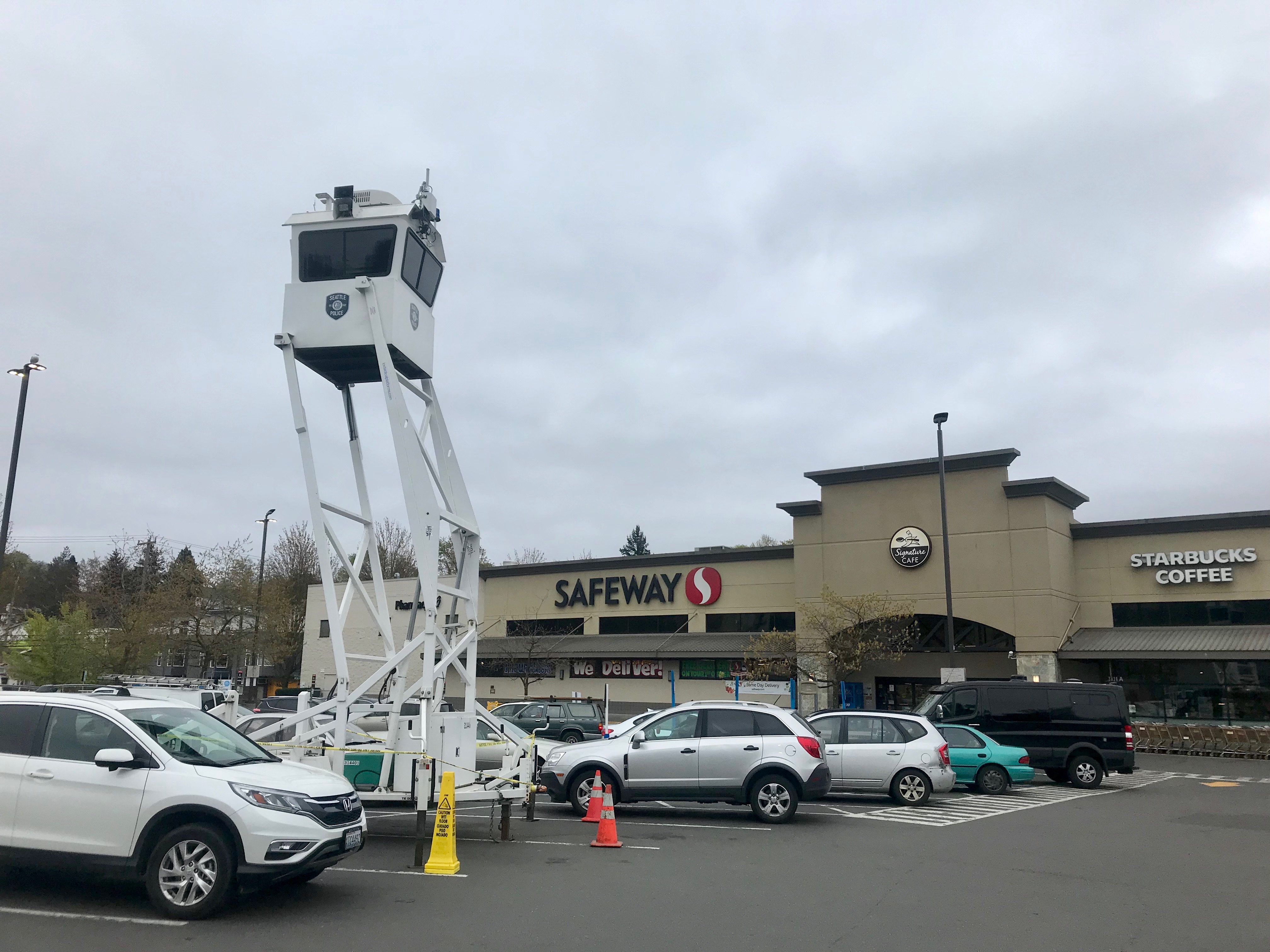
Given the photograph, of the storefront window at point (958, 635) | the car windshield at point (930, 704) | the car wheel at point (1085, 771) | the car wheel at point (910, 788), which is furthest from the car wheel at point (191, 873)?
the storefront window at point (958, 635)

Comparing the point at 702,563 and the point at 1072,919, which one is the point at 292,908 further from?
the point at 702,563

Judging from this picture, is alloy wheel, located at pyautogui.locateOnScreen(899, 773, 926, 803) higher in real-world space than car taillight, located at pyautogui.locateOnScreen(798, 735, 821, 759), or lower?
lower

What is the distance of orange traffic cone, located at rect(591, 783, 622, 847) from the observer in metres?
11.2

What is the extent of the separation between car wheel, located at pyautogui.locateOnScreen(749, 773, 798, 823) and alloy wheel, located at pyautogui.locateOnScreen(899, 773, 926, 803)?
10.4 ft

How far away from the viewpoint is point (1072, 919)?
8.03 meters

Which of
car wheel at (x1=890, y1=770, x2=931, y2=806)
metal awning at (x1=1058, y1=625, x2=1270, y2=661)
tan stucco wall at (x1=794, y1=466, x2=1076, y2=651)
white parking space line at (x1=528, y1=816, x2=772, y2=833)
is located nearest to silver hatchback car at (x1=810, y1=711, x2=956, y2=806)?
car wheel at (x1=890, y1=770, x2=931, y2=806)

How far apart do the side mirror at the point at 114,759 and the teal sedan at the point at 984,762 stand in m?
14.6

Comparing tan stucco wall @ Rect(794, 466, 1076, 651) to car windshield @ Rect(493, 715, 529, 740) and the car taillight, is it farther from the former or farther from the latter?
the car taillight

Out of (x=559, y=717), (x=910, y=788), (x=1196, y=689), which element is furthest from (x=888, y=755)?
(x=1196, y=689)

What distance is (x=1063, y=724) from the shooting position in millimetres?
20188

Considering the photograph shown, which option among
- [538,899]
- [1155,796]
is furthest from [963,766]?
[538,899]

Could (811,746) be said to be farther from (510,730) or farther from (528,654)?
(528,654)

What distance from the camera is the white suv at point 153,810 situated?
24.1 feet
